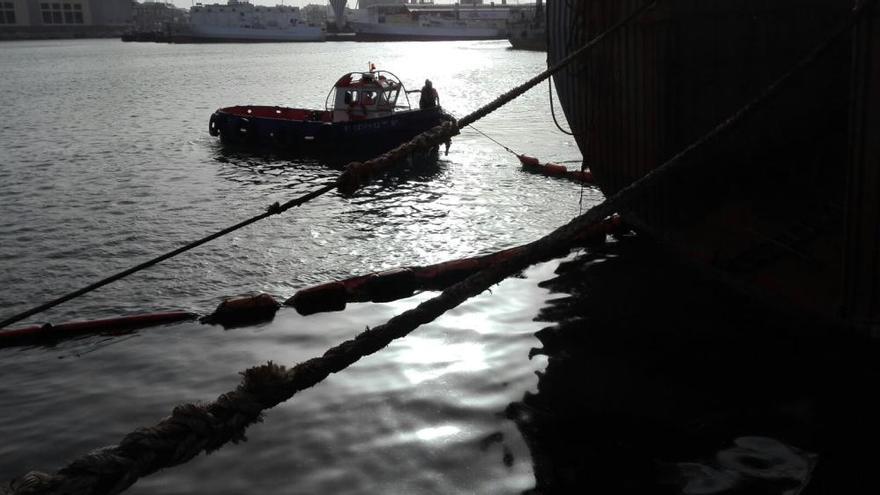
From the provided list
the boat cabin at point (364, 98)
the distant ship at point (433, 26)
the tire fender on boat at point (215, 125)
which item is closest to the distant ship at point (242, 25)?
the distant ship at point (433, 26)

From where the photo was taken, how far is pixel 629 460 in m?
7.32

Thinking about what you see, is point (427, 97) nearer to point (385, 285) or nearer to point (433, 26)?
point (385, 285)

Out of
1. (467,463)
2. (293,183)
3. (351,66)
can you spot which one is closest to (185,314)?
(467,463)

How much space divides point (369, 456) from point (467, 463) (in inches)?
39.7

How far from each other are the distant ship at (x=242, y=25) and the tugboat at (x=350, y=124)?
6101 inches

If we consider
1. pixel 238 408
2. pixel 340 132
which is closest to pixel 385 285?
pixel 238 408

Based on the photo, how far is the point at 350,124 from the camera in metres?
28.4

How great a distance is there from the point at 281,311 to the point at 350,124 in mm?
17220

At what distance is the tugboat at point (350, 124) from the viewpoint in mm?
28406

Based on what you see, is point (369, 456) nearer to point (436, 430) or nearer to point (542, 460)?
point (436, 430)

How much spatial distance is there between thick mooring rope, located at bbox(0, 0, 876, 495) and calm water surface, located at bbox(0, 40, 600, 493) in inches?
92.2

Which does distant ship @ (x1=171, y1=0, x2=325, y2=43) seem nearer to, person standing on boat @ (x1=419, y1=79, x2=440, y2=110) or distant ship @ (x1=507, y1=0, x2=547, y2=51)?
distant ship @ (x1=507, y1=0, x2=547, y2=51)

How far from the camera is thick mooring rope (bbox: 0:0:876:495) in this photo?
156 inches

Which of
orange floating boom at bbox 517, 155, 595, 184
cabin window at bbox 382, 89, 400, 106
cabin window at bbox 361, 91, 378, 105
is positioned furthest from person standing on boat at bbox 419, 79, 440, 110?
orange floating boom at bbox 517, 155, 595, 184
